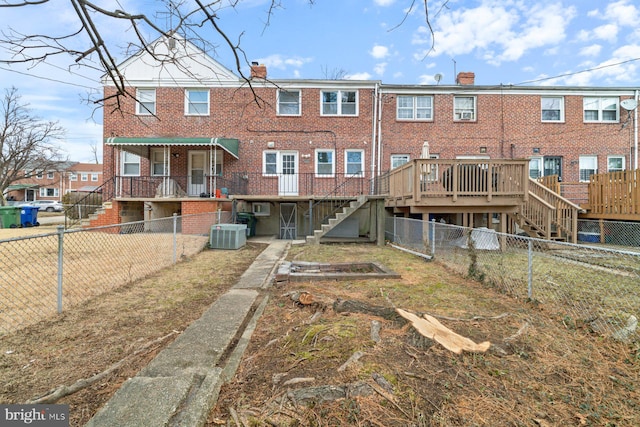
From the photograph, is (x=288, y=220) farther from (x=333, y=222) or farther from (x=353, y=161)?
(x=353, y=161)

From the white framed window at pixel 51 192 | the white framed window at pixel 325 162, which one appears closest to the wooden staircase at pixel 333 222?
the white framed window at pixel 325 162

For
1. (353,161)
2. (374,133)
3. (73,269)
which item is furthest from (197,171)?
(73,269)

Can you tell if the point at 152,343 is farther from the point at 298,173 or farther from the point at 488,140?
the point at 488,140

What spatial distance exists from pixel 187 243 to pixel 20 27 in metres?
7.24

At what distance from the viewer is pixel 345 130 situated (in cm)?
1507

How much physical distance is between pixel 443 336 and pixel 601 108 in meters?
18.7

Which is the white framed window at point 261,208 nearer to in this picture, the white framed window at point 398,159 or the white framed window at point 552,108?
the white framed window at point 398,159

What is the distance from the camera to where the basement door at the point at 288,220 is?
48.8 ft

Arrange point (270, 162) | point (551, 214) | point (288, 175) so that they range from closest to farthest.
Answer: point (551, 214) < point (288, 175) < point (270, 162)

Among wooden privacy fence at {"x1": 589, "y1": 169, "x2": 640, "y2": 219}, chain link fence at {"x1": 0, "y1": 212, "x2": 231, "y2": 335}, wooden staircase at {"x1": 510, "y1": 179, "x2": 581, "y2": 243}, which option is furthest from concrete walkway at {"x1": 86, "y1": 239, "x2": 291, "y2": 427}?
wooden privacy fence at {"x1": 589, "y1": 169, "x2": 640, "y2": 219}

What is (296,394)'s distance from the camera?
226 cm

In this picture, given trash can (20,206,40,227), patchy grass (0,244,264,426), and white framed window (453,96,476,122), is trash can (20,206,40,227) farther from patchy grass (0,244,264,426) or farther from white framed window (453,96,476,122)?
white framed window (453,96,476,122)

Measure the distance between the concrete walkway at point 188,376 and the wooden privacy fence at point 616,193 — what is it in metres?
12.8

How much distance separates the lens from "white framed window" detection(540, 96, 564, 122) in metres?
15.3
